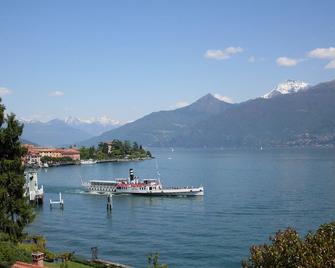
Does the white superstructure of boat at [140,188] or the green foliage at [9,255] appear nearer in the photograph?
the green foliage at [9,255]

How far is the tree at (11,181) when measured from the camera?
34031 mm

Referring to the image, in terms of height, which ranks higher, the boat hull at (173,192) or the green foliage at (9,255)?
the green foliage at (9,255)

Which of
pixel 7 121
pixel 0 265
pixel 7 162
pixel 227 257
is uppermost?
pixel 7 121

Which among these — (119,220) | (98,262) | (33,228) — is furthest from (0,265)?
(119,220)

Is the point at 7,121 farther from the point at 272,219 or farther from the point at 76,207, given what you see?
the point at 76,207

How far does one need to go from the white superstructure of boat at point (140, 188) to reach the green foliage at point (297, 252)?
257ft

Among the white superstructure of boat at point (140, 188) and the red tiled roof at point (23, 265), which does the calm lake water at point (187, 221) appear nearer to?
the white superstructure of boat at point (140, 188)

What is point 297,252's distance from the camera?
59.6 feet

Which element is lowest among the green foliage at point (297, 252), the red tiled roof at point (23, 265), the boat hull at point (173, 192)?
the boat hull at point (173, 192)

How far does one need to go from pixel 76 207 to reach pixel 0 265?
61.6 m

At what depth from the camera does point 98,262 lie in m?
41.8

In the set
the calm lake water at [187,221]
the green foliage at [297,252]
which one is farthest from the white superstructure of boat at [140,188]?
the green foliage at [297,252]

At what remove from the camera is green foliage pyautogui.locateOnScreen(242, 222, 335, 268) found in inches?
682

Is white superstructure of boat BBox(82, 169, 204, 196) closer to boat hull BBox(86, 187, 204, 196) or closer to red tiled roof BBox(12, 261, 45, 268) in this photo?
boat hull BBox(86, 187, 204, 196)
